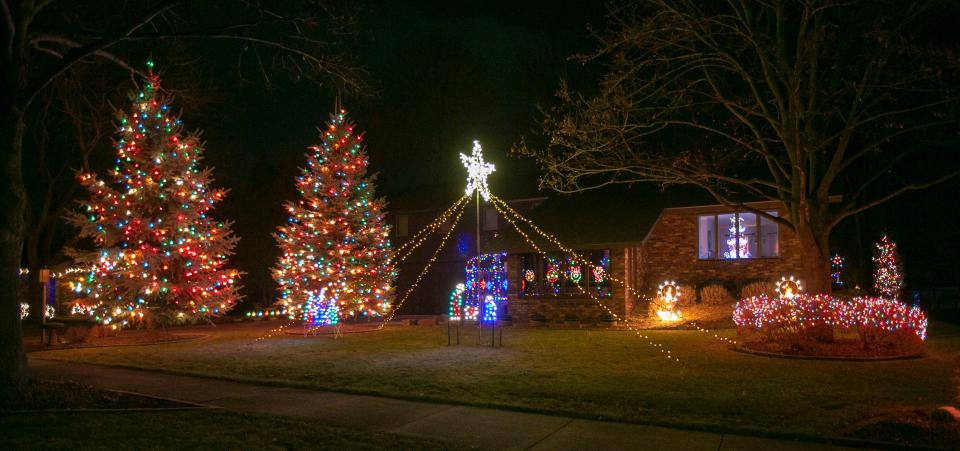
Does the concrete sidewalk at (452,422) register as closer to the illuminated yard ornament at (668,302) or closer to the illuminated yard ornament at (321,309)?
the illuminated yard ornament at (321,309)

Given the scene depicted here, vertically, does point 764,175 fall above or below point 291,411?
above

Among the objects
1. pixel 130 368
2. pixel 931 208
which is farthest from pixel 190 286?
pixel 931 208

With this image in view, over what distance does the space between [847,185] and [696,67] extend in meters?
19.3

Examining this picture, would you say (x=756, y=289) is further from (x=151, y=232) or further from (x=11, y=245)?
(x=11, y=245)

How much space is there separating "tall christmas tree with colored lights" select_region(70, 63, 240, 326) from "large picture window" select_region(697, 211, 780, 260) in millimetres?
16638

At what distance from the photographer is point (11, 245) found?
32.1 feet

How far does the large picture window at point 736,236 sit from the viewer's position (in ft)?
81.0

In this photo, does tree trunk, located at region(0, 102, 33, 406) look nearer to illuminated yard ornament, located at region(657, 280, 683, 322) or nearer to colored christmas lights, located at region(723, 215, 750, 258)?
illuminated yard ornament, located at region(657, 280, 683, 322)

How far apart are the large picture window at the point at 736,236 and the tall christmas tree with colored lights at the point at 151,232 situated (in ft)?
54.6

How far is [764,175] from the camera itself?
2566 centimetres

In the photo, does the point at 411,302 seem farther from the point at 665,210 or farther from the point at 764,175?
the point at 764,175

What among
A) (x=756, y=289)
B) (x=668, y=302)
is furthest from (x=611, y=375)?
(x=756, y=289)

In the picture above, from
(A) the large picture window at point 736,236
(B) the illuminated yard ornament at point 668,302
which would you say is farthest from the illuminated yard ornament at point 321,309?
(A) the large picture window at point 736,236

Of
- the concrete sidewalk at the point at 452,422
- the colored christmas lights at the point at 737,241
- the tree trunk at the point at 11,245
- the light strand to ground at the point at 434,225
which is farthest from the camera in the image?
the colored christmas lights at the point at 737,241
